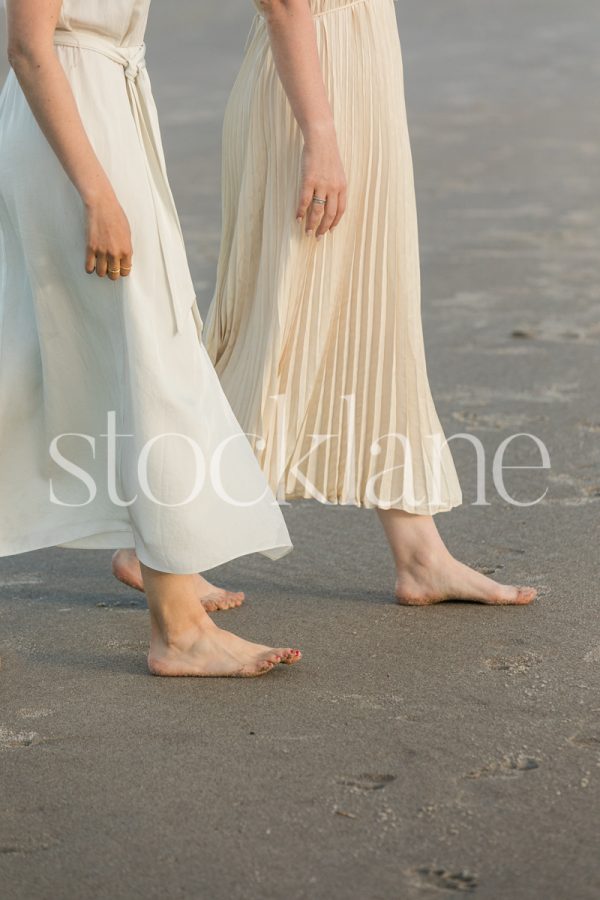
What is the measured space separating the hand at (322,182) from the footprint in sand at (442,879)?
1.54m

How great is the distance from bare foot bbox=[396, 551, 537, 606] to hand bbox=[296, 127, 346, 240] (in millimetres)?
813

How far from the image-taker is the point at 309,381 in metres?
3.43

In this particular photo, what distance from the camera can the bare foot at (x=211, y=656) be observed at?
3.04 meters

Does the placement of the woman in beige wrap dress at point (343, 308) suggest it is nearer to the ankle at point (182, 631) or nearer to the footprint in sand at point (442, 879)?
the ankle at point (182, 631)

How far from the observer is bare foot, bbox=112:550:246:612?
11.5 ft

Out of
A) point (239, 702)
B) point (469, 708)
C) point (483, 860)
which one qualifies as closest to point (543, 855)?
point (483, 860)

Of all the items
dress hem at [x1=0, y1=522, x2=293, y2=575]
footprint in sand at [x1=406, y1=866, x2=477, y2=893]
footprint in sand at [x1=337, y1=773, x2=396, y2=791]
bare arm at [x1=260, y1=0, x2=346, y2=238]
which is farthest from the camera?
bare arm at [x1=260, y1=0, x2=346, y2=238]

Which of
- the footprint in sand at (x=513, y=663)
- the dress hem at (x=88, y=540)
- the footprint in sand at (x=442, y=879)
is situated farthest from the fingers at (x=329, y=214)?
the footprint in sand at (x=442, y=879)

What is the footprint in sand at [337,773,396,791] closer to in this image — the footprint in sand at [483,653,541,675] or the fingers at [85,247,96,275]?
the footprint in sand at [483,653,541,675]

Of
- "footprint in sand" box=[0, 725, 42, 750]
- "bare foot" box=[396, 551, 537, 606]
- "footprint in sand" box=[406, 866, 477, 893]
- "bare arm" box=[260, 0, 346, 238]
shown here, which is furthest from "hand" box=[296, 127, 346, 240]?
"footprint in sand" box=[406, 866, 477, 893]

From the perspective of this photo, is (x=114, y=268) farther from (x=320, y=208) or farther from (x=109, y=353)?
(x=320, y=208)

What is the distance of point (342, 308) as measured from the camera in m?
3.43

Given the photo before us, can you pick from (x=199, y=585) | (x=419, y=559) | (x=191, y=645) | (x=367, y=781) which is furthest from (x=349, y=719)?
(x=199, y=585)

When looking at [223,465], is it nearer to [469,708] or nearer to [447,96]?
[469,708]
